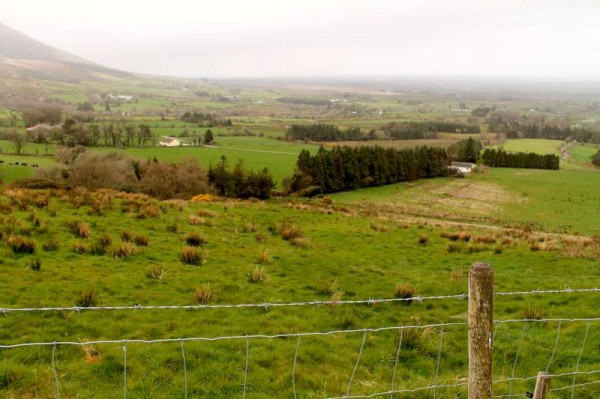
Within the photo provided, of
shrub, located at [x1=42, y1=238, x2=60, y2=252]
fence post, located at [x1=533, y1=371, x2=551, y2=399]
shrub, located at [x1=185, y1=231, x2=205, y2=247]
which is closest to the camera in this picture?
fence post, located at [x1=533, y1=371, x2=551, y2=399]

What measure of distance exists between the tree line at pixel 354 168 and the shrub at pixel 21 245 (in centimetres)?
4868

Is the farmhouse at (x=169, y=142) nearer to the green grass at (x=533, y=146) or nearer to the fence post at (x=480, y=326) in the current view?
the green grass at (x=533, y=146)

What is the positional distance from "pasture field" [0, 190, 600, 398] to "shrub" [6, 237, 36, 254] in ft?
0.52

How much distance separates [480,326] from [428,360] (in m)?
3.77

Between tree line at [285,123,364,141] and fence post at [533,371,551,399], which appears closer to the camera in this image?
fence post at [533,371,551,399]

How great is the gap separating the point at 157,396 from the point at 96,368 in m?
1.10

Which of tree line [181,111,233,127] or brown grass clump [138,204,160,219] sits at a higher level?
brown grass clump [138,204,160,219]

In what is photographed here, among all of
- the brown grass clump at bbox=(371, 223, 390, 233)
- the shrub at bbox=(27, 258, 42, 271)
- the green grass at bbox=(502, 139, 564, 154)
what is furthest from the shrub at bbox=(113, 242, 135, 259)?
the green grass at bbox=(502, 139, 564, 154)

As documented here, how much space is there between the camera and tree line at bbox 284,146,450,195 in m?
62.7

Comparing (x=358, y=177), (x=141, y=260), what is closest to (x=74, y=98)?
(x=358, y=177)

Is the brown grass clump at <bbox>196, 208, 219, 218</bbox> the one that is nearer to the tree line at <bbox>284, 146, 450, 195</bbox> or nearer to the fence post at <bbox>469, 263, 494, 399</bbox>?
the fence post at <bbox>469, 263, 494, 399</bbox>

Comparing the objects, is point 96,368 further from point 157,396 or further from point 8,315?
point 8,315

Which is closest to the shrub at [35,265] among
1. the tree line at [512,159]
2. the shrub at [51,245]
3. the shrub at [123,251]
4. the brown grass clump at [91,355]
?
the shrub at [51,245]

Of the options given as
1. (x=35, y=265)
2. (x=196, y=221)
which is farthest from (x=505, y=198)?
(x=35, y=265)
